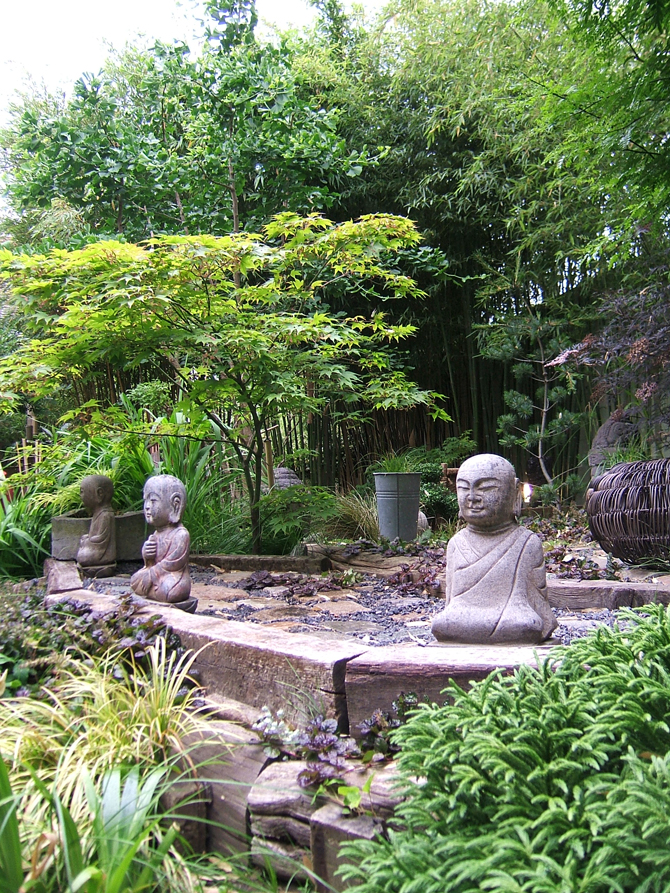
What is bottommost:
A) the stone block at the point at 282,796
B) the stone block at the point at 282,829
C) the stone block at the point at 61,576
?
the stone block at the point at 282,829

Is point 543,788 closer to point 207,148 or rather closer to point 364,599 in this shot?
point 364,599

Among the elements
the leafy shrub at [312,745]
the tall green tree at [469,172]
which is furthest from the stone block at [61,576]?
the tall green tree at [469,172]

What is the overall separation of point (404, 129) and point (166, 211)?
9.39 ft

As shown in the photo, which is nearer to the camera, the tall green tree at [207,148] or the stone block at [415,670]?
the stone block at [415,670]

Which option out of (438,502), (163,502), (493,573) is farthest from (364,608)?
(438,502)

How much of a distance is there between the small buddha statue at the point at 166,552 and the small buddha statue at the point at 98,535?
111 cm

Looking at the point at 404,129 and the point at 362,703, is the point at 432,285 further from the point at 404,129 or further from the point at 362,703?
the point at 362,703

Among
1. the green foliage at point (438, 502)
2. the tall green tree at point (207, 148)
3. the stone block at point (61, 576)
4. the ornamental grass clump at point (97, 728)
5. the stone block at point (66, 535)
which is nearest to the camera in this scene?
the ornamental grass clump at point (97, 728)

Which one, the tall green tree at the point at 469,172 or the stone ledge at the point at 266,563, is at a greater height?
the tall green tree at the point at 469,172

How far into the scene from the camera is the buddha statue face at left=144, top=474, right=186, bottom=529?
3428 millimetres

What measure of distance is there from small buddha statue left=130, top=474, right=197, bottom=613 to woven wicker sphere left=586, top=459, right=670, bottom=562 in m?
2.36

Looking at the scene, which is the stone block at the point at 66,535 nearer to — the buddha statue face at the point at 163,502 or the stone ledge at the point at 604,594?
the buddha statue face at the point at 163,502

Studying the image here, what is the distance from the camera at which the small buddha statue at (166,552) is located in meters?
3.34

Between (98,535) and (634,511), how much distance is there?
3.28 m
